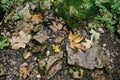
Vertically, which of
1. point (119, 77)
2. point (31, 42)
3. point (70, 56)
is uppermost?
point (31, 42)

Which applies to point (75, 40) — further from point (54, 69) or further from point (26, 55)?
point (26, 55)

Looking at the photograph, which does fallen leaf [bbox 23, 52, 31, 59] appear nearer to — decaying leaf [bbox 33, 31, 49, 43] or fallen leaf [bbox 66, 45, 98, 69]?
decaying leaf [bbox 33, 31, 49, 43]

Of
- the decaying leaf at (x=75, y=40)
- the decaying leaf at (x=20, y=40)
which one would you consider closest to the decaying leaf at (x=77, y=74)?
the decaying leaf at (x=75, y=40)

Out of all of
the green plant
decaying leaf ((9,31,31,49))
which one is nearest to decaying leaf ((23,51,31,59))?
decaying leaf ((9,31,31,49))

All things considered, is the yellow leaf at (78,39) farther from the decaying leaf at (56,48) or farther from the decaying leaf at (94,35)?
the decaying leaf at (56,48)

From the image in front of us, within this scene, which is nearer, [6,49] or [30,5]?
[6,49]

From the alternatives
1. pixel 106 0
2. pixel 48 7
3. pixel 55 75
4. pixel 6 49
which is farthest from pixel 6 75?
pixel 106 0

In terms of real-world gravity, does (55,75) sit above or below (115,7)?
below

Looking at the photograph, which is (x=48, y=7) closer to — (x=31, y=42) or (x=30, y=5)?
(x=30, y=5)
